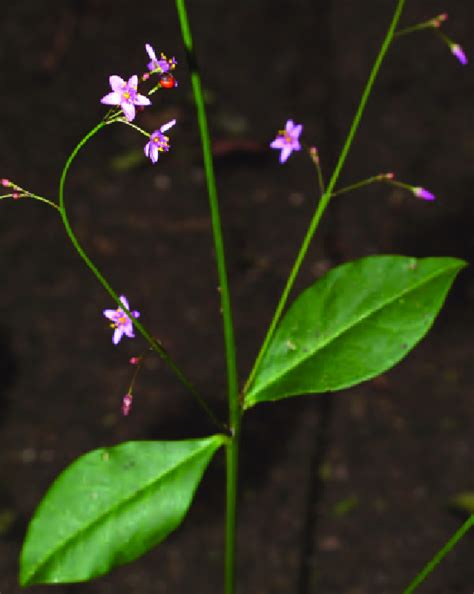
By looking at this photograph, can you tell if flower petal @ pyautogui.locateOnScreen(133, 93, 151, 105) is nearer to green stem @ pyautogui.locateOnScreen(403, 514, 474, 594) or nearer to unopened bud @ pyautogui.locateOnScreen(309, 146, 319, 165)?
unopened bud @ pyautogui.locateOnScreen(309, 146, 319, 165)

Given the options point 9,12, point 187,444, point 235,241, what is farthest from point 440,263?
point 9,12

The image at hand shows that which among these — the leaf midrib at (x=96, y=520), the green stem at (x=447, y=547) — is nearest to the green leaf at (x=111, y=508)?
the leaf midrib at (x=96, y=520)

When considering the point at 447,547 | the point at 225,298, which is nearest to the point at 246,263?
the point at 225,298

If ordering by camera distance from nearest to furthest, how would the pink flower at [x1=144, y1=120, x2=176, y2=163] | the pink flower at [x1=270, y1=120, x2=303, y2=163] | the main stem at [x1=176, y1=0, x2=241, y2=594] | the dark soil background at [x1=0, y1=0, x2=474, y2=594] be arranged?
1. the main stem at [x1=176, y1=0, x2=241, y2=594]
2. the pink flower at [x1=144, y1=120, x2=176, y2=163]
3. the pink flower at [x1=270, y1=120, x2=303, y2=163]
4. the dark soil background at [x1=0, y1=0, x2=474, y2=594]

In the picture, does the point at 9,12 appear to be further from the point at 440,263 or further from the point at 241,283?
the point at 440,263

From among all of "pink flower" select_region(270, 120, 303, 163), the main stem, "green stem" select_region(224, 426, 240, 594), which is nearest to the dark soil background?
"green stem" select_region(224, 426, 240, 594)
